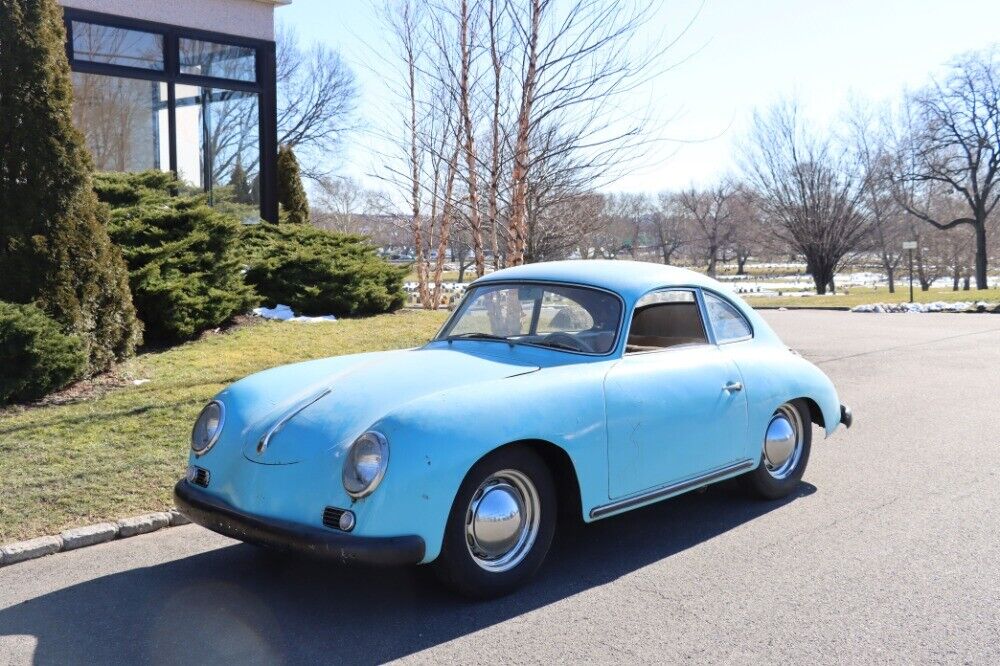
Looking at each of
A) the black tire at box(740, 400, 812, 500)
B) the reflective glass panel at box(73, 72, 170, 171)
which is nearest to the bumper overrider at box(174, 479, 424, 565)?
the black tire at box(740, 400, 812, 500)

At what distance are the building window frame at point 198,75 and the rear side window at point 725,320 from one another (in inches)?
486

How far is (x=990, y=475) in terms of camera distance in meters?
6.27

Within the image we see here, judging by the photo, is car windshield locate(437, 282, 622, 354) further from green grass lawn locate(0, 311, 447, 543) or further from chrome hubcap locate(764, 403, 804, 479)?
green grass lawn locate(0, 311, 447, 543)

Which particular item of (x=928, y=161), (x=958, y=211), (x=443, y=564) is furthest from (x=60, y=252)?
(x=958, y=211)

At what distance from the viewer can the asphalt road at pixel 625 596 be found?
11.8ft

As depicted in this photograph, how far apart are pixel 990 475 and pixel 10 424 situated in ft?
23.7

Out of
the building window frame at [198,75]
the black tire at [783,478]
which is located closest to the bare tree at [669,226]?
the building window frame at [198,75]

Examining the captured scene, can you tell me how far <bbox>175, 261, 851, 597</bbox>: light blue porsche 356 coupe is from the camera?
3738 millimetres

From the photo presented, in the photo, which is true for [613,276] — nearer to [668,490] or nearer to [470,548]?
[668,490]

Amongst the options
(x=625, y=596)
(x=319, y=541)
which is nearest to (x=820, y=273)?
(x=625, y=596)

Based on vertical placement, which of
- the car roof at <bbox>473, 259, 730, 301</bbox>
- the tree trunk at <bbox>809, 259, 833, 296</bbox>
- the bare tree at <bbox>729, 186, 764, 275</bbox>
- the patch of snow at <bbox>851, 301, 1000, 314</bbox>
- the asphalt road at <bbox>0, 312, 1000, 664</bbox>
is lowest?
the asphalt road at <bbox>0, 312, 1000, 664</bbox>

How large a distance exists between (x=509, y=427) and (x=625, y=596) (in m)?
0.98

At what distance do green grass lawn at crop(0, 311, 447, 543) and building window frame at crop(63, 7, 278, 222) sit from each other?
7012 millimetres

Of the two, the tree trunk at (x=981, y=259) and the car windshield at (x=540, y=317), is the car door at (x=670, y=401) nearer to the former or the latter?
the car windshield at (x=540, y=317)
